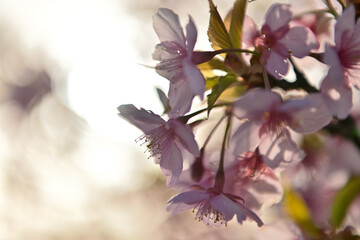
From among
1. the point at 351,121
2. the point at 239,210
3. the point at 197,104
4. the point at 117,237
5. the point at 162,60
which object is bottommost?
the point at 117,237

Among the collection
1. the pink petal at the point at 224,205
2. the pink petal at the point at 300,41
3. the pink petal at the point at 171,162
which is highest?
the pink petal at the point at 300,41

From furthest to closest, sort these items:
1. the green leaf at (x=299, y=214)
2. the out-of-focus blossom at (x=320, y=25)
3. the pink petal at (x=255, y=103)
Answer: the green leaf at (x=299, y=214)
the out-of-focus blossom at (x=320, y=25)
the pink petal at (x=255, y=103)

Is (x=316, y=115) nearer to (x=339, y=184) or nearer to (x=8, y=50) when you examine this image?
(x=339, y=184)

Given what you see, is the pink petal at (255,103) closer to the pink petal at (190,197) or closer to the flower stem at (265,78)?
the flower stem at (265,78)

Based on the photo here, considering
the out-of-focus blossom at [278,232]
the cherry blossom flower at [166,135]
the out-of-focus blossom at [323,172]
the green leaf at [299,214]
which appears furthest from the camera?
the out-of-focus blossom at [323,172]

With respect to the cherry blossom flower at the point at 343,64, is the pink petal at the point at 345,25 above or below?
above

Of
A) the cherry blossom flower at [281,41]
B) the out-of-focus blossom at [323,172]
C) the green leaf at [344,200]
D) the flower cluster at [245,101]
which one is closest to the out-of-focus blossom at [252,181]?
the flower cluster at [245,101]

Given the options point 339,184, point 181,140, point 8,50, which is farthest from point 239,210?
point 8,50
